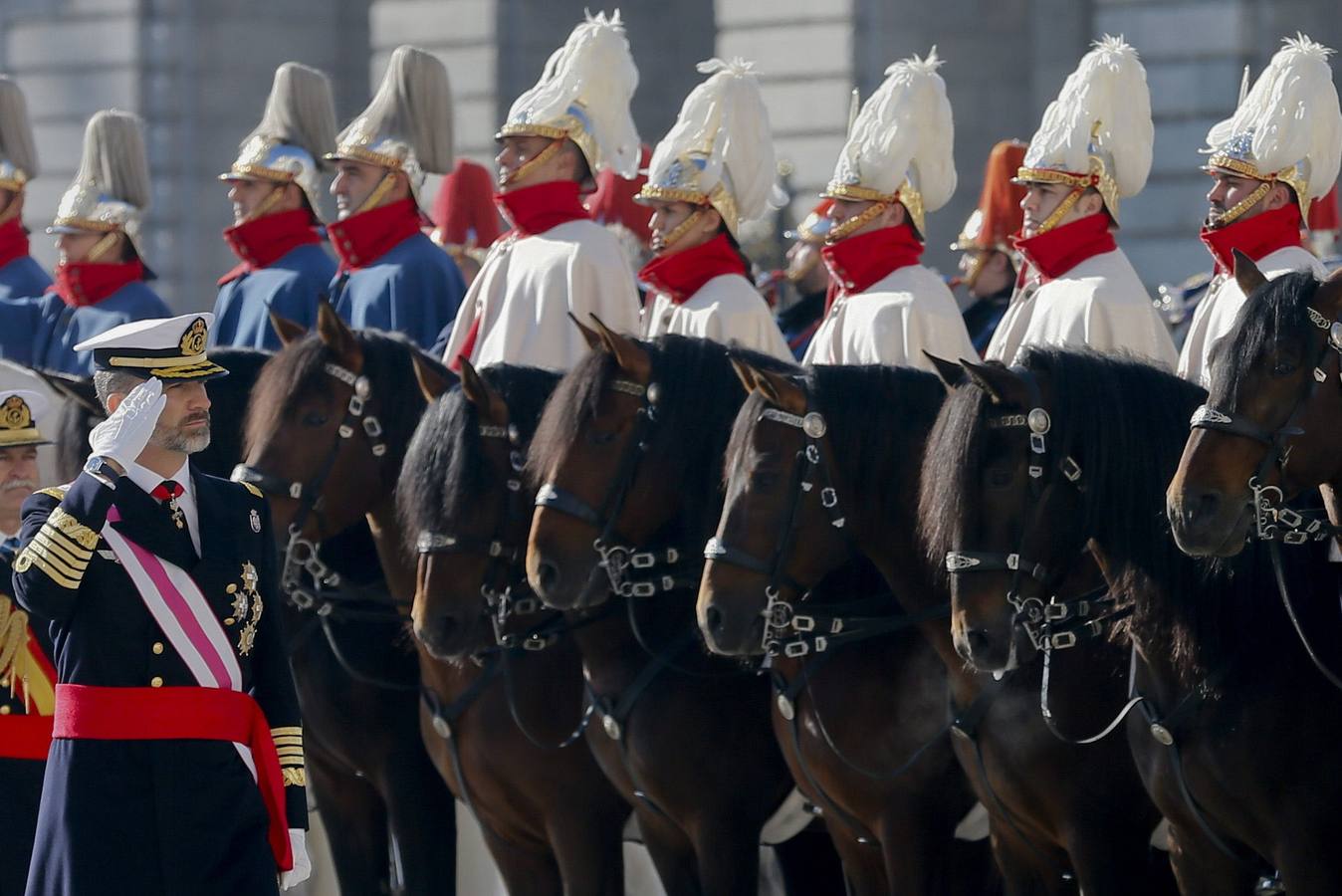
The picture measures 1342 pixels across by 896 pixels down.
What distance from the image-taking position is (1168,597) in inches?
283

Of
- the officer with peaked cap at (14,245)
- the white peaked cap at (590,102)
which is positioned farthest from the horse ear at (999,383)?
the officer with peaked cap at (14,245)

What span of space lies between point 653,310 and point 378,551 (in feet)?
5.81

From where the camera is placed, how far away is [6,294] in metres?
13.3

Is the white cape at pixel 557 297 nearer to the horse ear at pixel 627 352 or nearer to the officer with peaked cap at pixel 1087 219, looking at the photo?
the officer with peaked cap at pixel 1087 219

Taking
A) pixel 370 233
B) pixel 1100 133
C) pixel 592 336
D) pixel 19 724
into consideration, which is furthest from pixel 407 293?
pixel 19 724

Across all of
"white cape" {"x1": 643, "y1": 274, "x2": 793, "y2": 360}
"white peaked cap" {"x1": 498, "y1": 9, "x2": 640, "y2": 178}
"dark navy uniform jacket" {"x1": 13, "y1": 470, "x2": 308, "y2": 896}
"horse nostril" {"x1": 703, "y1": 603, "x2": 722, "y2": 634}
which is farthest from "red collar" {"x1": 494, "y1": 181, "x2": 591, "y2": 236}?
"dark navy uniform jacket" {"x1": 13, "y1": 470, "x2": 308, "y2": 896}

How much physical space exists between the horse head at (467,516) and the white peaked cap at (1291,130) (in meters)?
2.43

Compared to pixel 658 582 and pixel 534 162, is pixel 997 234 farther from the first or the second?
pixel 658 582

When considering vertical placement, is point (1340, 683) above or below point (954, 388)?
below

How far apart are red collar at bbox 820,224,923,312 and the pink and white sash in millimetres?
3819

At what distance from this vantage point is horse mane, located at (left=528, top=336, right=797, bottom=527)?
327 inches

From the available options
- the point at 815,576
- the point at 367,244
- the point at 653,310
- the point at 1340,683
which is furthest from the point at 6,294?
the point at 1340,683

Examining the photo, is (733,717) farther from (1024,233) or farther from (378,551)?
(1024,233)

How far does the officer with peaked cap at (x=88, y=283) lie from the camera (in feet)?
41.4
